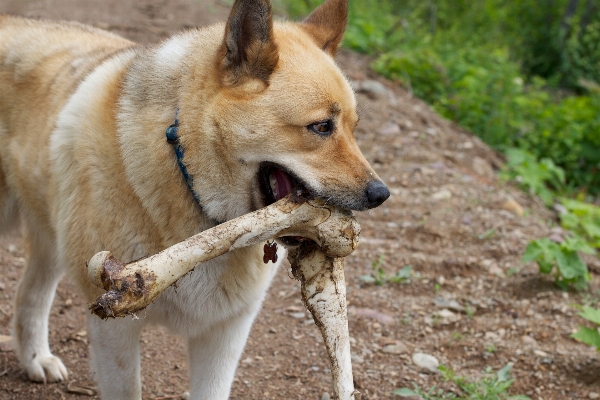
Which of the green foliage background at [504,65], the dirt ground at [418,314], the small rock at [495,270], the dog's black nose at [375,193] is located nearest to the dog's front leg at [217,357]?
the dirt ground at [418,314]

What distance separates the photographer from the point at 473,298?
15.0ft

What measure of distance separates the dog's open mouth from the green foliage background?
220 inches

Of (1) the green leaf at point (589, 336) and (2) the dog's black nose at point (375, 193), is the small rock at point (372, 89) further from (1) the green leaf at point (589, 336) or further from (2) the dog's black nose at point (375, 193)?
(2) the dog's black nose at point (375, 193)

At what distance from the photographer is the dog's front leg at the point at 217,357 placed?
3020 mm

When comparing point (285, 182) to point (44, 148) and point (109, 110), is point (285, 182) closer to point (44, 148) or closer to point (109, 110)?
point (109, 110)

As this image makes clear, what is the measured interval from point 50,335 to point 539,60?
31.9ft

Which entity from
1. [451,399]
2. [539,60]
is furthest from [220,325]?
[539,60]

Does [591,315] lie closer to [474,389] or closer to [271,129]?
[474,389]

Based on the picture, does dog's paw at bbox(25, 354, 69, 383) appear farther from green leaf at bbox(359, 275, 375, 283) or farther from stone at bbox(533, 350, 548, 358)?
stone at bbox(533, 350, 548, 358)

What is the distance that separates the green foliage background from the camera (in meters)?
7.91

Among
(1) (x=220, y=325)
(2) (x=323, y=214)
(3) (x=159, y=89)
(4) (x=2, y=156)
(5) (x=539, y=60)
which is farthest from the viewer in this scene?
(5) (x=539, y=60)

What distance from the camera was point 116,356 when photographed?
2883 millimetres

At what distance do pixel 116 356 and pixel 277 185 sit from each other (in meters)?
1.00

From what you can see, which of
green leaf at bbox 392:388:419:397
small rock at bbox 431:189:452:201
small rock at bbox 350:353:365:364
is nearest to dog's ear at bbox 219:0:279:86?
green leaf at bbox 392:388:419:397
